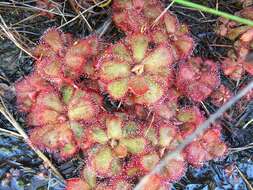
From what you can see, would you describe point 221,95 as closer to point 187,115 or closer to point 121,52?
point 187,115

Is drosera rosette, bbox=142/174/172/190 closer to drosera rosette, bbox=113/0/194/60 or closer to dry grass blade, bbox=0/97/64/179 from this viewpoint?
dry grass blade, bbox=0/97/64/179

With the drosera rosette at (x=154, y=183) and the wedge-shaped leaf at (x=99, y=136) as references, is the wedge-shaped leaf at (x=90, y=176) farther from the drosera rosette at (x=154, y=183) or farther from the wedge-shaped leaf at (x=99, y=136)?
the drosera rosette at (x=154, y=183)

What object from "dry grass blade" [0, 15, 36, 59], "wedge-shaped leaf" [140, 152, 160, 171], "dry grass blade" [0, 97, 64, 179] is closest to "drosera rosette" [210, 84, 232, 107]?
"wedge-shaped leaf" [140, 152, 160, 171]

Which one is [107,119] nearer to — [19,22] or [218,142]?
[218,142]

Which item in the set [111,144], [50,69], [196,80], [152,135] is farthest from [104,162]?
[196,80]

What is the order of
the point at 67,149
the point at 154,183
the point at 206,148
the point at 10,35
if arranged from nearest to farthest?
the point at 154,183, the point at 67,149, the point at 206,148, the point at 10,35

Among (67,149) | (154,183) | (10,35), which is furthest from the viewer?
(10,35)
